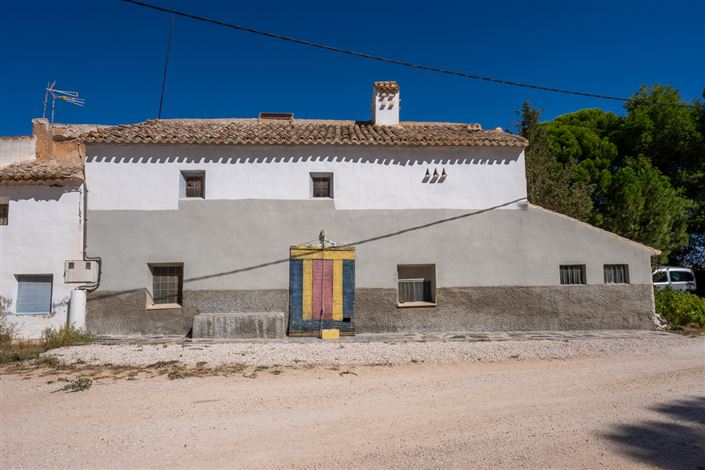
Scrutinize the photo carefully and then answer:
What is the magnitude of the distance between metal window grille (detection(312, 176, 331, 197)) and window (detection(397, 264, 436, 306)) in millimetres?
2785

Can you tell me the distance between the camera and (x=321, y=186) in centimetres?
1143

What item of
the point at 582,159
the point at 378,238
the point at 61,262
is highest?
the point at 582,159

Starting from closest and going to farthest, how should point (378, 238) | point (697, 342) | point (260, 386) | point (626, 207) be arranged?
1. point (260, 386)
2. point (697, 342)
3. point (378, 238)
4. point (626, 207)

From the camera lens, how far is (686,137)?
68.2ft

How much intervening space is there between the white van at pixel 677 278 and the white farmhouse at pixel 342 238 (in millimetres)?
7804

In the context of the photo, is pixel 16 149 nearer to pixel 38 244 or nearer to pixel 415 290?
pixel 38 244

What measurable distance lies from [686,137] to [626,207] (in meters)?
8.98

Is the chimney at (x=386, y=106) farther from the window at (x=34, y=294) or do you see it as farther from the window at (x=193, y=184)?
the window at (x=34, y=294)

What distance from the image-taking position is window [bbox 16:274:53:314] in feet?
33.6

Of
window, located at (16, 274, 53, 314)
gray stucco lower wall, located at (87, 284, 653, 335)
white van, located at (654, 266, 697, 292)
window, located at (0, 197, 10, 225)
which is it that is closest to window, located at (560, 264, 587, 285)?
gray stucco lower wall, located at (87, 284, 653, 335)

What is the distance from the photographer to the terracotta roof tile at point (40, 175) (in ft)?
33.6

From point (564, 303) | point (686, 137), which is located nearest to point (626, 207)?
point (564, 303)

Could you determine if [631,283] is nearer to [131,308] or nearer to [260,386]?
[260,386]

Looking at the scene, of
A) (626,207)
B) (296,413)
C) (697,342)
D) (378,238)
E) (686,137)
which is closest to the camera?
(296,413)
